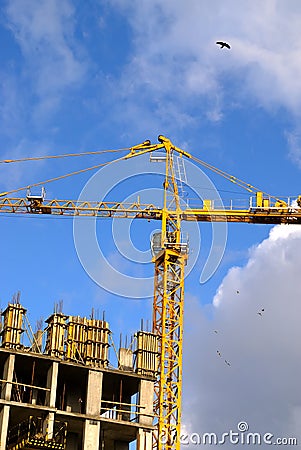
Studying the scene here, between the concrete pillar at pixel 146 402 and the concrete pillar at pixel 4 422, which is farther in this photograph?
the concrete pillar at pixel 146 402

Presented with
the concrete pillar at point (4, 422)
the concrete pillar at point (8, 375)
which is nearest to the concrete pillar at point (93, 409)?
the concrete pillar at point (4, 422)

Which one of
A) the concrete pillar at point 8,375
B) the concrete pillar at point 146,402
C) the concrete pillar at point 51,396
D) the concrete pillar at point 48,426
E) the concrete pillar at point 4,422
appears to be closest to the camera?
the concrete pillar at point 4,422

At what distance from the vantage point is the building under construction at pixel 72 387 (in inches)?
2424

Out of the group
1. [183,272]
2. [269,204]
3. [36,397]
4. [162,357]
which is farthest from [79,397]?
[269,204]

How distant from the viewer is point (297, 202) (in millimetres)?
94562

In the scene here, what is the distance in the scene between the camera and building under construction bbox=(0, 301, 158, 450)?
61.6 m

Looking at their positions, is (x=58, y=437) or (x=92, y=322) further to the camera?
(x=92, y=322)

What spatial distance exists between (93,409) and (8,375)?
6.03 m

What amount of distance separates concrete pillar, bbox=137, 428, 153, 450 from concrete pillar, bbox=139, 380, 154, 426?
0.61 m

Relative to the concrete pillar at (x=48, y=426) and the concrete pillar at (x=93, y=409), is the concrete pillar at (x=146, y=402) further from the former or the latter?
the concrete pillar at (x=48, y=426)

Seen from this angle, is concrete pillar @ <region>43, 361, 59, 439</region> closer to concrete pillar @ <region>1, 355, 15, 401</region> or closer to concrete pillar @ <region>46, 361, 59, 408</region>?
concrete pillar @ <region>46, 361, 59, 408</region>

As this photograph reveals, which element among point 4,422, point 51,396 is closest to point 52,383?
point 51,396

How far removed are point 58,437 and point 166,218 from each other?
3610 centimetres

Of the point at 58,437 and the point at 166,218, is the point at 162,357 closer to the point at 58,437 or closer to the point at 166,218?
the point at 166,218
